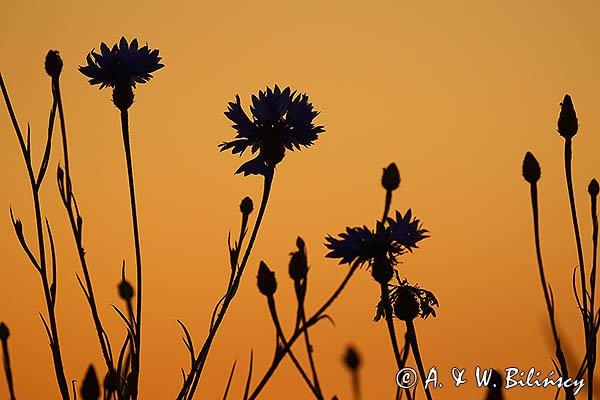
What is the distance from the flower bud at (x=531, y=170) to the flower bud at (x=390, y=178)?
0.43 m

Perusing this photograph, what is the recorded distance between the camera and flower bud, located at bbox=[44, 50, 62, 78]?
300cm

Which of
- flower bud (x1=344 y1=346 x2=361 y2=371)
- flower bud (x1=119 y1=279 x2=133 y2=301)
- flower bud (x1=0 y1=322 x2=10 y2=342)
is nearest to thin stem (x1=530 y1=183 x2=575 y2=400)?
flower bud (x1=344 y1=346 x2=361 y2=371)

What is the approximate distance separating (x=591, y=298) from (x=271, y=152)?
4.02 ft

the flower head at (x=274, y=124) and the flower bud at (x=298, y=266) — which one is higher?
the flower head at (x=274, y=124)

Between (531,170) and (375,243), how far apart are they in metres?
0.51

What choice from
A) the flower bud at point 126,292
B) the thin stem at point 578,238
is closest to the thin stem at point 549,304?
the thin stem at point 578,238

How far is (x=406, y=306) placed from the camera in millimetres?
3016

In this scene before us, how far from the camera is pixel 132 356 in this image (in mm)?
2412

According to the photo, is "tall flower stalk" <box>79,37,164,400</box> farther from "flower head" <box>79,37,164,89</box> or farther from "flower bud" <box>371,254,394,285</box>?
"flower bud" <box>371,254,394,285</box>

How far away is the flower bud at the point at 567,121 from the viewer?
324 centimetres

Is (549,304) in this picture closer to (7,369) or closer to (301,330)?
(301,330)

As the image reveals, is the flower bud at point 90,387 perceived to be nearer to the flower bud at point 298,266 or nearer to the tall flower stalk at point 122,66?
the flower bud at point 298,266

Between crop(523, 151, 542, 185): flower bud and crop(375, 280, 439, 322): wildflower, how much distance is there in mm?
520

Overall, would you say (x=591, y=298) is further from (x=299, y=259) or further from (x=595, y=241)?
(x=299, y=259)
